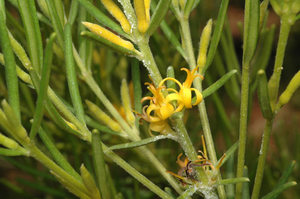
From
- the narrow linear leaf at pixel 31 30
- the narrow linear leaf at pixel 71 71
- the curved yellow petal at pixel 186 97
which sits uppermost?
the narrow linear leaf at pixel 31 30

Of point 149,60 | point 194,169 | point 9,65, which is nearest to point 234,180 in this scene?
point 194,169

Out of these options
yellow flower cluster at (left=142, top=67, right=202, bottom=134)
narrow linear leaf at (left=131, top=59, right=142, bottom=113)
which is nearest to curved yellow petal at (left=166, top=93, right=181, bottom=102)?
yellow flower cluster at (left=142, top=67, right=202, bottom=134)

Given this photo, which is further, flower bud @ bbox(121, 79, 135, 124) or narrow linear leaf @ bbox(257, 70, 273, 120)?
flower bud @ bbox(121, 79, 135, 124)

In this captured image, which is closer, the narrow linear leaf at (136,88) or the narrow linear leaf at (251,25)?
the narrow linear leaf at (251,25)

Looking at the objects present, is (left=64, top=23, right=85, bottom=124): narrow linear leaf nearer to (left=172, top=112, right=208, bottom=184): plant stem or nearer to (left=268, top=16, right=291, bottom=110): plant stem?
(left=172, top=112, right=208, bottom=184): plant stem

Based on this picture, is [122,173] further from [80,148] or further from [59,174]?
[59,174]

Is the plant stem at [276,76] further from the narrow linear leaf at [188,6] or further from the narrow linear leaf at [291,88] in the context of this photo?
the narrow linear leaf at [188,6]

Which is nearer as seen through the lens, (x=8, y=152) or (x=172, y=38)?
(x=8, y=152)

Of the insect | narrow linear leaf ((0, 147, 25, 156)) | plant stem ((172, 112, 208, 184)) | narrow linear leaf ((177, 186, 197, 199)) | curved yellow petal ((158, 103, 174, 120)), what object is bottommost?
narrow linear leaf ((177, 186, 197, 199))

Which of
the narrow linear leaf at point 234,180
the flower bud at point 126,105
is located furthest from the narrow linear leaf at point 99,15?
the narrow linear leaf at point 234,180

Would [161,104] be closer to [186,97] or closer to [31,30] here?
[186,97]
